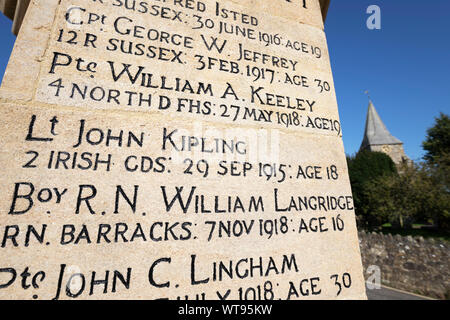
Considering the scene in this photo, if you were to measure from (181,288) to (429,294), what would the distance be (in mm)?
11682

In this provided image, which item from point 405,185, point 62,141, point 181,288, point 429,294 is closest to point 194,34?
point 62,141

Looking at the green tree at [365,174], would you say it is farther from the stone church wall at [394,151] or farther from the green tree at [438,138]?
the stone church wall at [394,151]

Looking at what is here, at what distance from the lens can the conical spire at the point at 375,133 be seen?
43562mm

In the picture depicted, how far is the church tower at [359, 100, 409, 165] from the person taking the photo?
138 ft

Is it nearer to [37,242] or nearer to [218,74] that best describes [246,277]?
[37,242]

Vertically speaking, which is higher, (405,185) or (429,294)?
(405,185)

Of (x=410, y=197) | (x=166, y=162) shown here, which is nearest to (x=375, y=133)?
(x=410, y=197)

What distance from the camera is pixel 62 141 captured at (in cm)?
146

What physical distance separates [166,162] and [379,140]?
52974mm

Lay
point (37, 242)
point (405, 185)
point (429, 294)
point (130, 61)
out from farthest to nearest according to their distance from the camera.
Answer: point (405, 185)
point (429, 294)
point (130, 61)
point (37, 242)

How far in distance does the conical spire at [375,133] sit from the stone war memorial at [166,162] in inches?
1974

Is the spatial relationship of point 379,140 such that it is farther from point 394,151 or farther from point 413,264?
point 413,264

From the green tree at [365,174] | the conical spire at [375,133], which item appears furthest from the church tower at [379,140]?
the green tree at [365,174]

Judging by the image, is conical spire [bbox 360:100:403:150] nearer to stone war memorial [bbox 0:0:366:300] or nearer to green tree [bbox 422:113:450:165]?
green tree [bbox 422:113:450:165]
